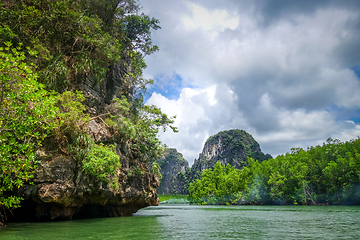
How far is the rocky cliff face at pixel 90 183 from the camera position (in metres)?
10.8

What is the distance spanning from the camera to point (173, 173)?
531 ft

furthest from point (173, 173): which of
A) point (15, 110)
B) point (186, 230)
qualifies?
point (15, 110)

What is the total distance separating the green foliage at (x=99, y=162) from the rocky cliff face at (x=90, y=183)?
56 centimetres

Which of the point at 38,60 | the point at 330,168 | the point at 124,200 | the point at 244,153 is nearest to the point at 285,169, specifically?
the point at 330,168

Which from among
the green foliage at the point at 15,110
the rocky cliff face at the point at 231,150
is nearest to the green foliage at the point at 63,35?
the green foliage at the point at 15,110

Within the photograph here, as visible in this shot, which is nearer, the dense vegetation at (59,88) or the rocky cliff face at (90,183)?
the dense vegetation at (59,88)

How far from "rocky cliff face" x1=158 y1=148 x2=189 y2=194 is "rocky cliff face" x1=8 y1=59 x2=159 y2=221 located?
128 meters

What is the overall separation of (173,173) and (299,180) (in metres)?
121

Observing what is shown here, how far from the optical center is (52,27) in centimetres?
1370

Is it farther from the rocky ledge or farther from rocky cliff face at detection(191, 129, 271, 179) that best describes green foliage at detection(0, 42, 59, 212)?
rocky cliff face at detection(191, 129, 271, 179)

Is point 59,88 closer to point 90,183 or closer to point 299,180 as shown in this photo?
point 90,183

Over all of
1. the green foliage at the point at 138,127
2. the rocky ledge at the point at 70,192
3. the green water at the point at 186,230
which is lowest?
the green water at the point at 186,230

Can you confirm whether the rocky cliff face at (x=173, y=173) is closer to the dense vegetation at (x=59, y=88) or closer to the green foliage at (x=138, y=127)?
the green foliage at (x=138, y=127)

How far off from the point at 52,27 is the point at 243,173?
2140 inches
